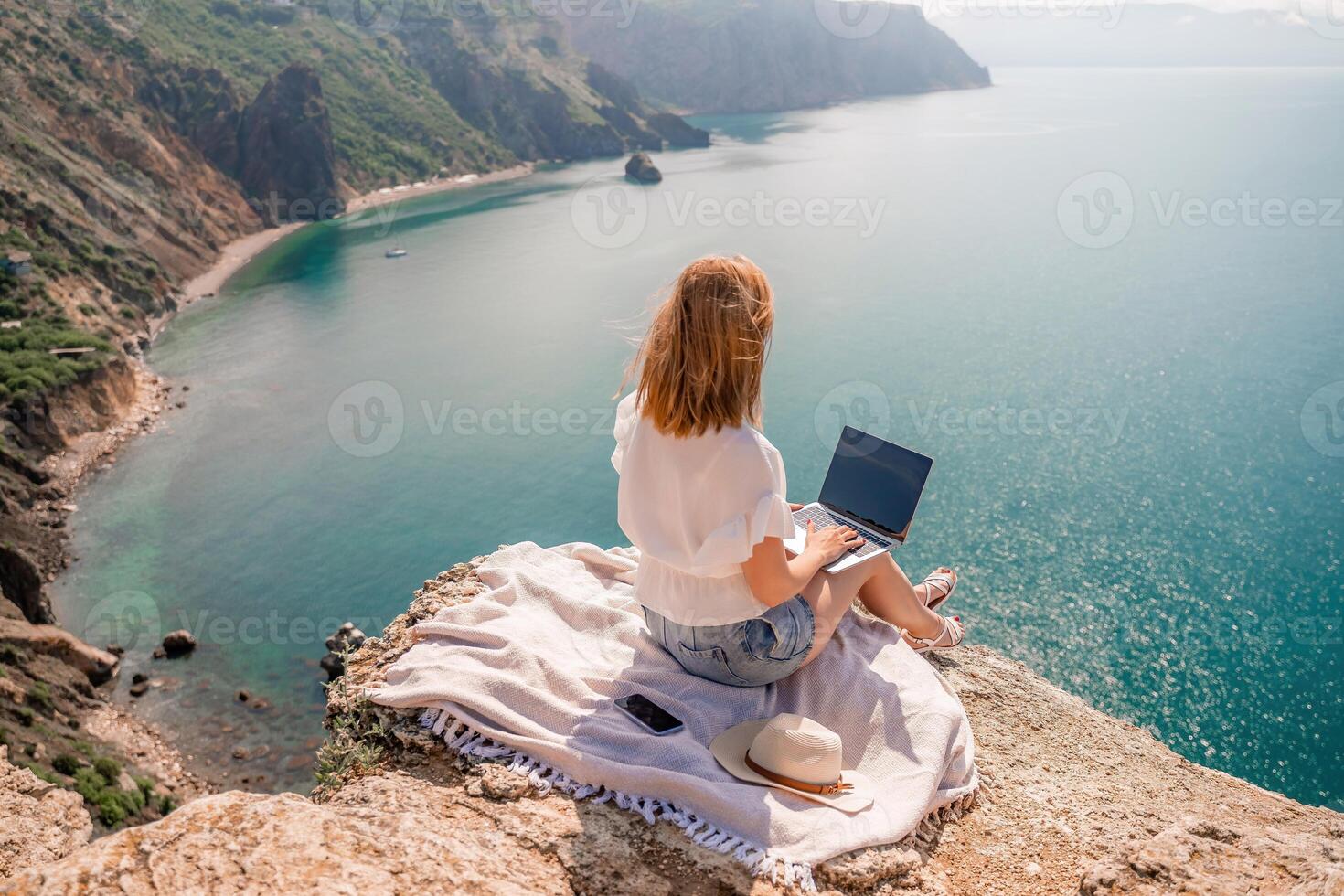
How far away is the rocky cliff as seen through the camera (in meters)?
154

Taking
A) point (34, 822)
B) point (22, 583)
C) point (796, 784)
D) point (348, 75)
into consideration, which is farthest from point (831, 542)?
point (348, 75)

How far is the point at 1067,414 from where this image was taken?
3197cm

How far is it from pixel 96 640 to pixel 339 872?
69.3 feet

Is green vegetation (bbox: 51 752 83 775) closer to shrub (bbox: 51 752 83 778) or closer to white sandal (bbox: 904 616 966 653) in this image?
shrub (bbox: 51 752 83 778)

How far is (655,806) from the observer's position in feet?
14.1

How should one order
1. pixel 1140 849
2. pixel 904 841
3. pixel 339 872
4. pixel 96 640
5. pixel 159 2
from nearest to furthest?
1. pixel 339 872
2. pixel 1140 849
3. pixel 904 841
4. pixel 96 640
5. pixel 159 2

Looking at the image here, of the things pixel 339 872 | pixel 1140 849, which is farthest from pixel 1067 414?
pixel 339 872

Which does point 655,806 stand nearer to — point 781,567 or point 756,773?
point 756,773

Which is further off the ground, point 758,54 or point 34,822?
point 758,54

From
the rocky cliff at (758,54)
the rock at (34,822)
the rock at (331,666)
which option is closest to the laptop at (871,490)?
the rock at (34,822)

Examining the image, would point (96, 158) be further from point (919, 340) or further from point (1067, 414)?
point (1067, 414)

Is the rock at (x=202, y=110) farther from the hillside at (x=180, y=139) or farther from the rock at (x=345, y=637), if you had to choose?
the rock at (x=345, y=637)

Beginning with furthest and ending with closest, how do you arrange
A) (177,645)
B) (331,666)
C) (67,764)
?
(177,645)
(331,666)
(67,764)

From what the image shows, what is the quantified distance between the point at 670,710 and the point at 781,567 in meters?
1.12
